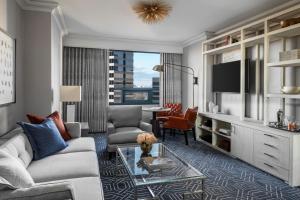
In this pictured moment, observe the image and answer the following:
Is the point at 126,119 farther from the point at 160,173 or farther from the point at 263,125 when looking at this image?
the point at 263,125

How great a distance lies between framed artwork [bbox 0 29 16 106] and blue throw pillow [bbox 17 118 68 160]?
57 centimetres

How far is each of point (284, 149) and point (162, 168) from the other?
5.65ft

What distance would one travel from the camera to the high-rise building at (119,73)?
665 centimetres

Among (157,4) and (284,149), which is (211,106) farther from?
(157,4)

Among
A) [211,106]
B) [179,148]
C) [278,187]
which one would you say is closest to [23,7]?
[179,148]

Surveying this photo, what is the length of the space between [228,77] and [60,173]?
12.2 ft

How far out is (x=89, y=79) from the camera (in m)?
6.16

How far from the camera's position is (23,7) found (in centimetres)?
364

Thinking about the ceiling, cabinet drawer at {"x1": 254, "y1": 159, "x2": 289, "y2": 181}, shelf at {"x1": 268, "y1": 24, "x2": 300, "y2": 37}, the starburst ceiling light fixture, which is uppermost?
the ceiling

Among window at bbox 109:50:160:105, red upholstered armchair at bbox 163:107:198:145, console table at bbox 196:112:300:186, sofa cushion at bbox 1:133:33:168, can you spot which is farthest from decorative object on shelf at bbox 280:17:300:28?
window at bbox 109:50:160:105

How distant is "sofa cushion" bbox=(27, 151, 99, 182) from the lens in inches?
80.4

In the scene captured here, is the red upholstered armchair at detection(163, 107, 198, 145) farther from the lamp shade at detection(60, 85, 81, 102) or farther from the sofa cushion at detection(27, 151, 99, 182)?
the sofa cushion at detection(27, 151, 99, 182)

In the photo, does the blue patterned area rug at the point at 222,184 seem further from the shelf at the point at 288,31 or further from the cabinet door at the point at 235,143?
the shelf at the point at 288,31

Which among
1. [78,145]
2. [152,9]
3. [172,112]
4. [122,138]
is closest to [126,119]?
[122,138]
